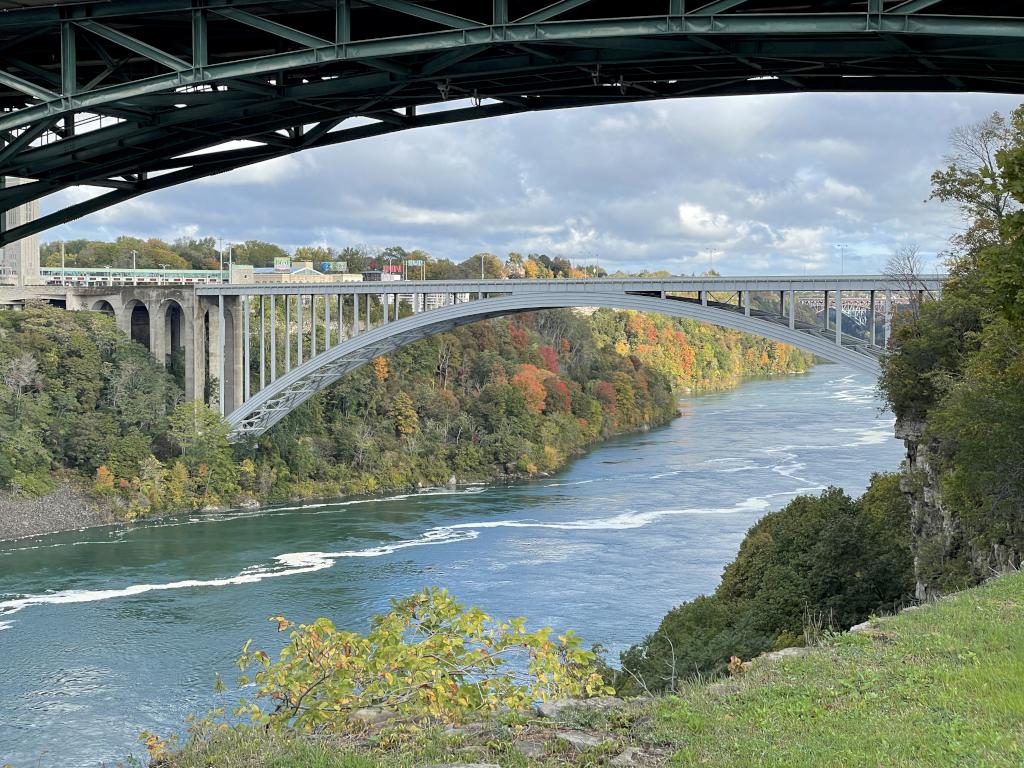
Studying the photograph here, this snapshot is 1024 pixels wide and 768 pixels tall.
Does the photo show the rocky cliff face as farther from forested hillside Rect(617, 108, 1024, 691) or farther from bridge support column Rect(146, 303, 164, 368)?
bridge support column Rect(146, 303, 164, 368)

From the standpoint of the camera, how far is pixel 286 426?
35875 millimetres

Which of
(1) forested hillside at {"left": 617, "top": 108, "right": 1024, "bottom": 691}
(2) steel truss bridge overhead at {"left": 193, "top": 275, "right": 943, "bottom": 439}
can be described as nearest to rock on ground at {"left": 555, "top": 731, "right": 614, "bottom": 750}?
(1) forested hillside at {"left": 617, "top": 108, "right": 1024, "bottom": 691}

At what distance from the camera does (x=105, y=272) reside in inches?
1625

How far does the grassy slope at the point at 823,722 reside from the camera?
13.0 feet

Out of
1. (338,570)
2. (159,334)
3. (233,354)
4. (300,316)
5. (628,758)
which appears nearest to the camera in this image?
(628,758)

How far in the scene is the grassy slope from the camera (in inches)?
156

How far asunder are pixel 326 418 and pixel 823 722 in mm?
34967

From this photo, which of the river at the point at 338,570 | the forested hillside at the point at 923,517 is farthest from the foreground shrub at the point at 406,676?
the river at the point at 338,570

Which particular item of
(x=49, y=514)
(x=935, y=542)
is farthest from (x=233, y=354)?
(x=935, y=542)

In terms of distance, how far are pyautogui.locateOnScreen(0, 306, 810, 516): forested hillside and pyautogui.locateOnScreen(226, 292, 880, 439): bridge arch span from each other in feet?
4.56

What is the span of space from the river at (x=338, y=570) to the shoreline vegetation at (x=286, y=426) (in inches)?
61.7

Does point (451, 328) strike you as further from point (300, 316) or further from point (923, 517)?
point (923, 517)

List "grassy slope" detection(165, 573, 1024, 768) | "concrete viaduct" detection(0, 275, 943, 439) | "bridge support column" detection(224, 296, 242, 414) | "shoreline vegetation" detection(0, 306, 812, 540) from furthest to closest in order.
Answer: "bridge support column" detection(224, 296, 242, 414) → "shoreline vegetation" detection(0, 306, 812, 540) → "concrete viaduct" detection(0, 275, 943, 439) → "grassy slope" detection(165, 573, 1024, 768)

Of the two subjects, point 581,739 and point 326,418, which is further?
point 326,418
